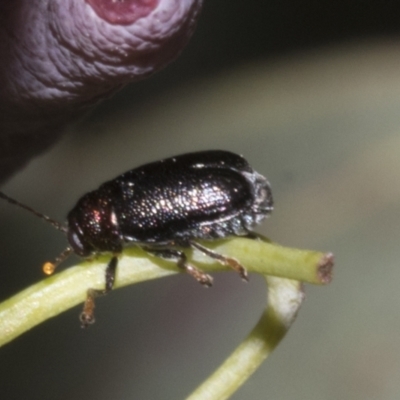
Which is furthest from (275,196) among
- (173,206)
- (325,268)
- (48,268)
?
(325,268)

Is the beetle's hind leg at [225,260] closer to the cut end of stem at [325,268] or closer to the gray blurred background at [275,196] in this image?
the cut end of stem at [325,268]

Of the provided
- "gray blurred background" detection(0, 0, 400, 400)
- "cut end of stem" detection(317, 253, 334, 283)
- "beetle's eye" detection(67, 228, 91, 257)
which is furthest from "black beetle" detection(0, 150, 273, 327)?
"gray blurred background" detection(0, 0, 400, 400)

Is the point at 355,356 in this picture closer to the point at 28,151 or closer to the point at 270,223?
the point at 270,223

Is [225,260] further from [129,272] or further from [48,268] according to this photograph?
[48,268]

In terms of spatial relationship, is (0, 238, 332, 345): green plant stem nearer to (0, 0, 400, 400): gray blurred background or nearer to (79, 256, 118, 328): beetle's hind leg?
(79, 256, 118, 328): beetle's hind leg

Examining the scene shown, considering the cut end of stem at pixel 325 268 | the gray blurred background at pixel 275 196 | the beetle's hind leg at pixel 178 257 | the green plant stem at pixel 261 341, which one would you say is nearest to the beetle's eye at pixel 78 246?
the beetle's hind leg at pixel 178 257

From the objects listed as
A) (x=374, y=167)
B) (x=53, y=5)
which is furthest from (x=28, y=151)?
(x=374, y=167)
